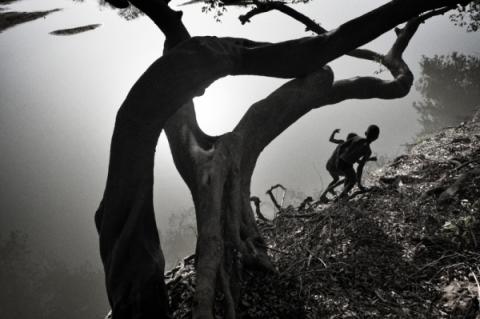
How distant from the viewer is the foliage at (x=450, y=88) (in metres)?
42.8

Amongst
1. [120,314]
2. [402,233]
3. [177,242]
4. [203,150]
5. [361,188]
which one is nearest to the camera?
[120,314]

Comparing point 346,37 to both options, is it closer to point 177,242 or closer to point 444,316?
point 444,316

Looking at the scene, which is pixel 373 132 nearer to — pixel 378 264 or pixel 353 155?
pixel 353 155

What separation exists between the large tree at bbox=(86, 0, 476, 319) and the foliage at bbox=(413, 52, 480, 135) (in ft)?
147

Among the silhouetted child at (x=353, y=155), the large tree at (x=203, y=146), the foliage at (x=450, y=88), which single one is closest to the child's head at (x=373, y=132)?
the silhouetted child at (x=353, y=155)

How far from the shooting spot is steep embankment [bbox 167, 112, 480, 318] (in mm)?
2996

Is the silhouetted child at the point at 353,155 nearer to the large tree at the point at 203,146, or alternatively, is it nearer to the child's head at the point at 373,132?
the child's head at the point at 373,132

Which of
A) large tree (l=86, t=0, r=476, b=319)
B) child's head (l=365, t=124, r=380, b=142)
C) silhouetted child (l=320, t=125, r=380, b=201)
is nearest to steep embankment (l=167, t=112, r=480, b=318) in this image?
large tree (l=86, t=0, r=476, b=319)

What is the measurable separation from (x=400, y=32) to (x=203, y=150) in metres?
7.36

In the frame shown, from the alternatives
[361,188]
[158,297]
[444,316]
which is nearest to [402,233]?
[444,316]

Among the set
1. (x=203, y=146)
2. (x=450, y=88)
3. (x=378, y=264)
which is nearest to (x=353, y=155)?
(x=378, y=264)

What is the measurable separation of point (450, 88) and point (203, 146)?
174 ft

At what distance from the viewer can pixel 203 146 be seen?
13.9ft

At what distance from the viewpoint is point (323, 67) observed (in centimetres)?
562
